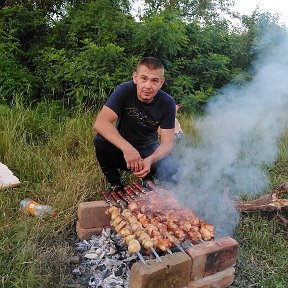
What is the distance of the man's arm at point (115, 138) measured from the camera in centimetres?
328

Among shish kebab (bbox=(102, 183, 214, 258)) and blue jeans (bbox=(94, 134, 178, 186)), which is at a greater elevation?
blue jeans (bbox=(94, 134, 178, 186))

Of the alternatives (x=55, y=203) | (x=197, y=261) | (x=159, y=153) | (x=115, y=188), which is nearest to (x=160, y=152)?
(x=159, y=153)

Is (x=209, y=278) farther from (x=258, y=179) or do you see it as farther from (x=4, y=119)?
A: (x=4, y=119)

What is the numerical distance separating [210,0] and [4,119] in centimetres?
1271

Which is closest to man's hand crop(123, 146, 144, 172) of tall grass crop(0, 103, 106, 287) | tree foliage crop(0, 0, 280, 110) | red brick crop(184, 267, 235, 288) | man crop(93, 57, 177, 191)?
man crop(93, 57, 177, 191)

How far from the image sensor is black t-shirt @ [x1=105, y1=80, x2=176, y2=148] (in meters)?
3.61

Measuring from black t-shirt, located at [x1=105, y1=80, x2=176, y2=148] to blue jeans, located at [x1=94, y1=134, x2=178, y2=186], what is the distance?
25 centimetres

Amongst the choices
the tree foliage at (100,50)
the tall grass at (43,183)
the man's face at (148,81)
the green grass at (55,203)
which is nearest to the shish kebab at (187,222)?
the green grass at (55,203)

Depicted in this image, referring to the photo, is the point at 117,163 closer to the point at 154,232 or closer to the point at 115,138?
the point at 115,138

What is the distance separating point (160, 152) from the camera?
3529 mm

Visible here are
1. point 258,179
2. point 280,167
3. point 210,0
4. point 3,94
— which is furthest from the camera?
point 210,0

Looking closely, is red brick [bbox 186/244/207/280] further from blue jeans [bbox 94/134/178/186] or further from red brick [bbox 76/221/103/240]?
blue jeans [bbox 94/134/178/186]

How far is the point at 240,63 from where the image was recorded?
852 cm

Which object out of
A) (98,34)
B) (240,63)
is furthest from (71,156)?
(240,63)
